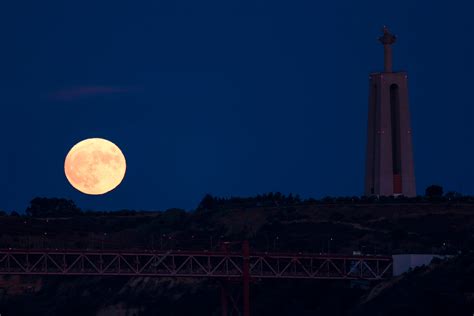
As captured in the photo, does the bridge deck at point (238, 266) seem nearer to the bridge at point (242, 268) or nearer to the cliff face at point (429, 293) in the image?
the bridge at point (242, 268)

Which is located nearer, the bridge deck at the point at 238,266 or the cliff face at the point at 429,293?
the cliff face at the point at 429,293

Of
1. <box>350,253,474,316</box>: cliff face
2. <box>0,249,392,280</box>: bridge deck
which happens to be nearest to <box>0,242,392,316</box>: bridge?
<box>0,249,392,280</box>: bridge deck

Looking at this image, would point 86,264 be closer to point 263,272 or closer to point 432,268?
point 263,272

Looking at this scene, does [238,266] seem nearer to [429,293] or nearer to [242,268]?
[242,268]

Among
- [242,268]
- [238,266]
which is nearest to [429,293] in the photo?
[242,268]

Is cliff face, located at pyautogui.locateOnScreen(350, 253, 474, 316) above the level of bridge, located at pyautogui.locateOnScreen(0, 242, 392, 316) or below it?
below

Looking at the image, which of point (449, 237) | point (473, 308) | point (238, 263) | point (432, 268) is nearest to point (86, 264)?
point (238, 263)

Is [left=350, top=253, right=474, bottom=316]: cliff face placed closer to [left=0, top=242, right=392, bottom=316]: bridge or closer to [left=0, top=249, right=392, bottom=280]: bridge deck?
[left=0, top=249, right=392, bottom=280]: bridge deck

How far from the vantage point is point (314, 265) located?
571ft

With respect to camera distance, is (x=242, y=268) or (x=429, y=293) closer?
(x=429, y=293)

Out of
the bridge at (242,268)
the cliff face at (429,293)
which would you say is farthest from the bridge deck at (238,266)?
the cliff face at (429,293)

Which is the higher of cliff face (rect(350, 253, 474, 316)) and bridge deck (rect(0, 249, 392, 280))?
bridge deck (rect(0, 249, 392, 280))

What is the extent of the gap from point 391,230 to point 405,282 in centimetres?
4457

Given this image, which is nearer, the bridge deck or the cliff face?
the cliff face
